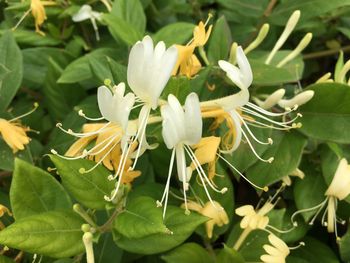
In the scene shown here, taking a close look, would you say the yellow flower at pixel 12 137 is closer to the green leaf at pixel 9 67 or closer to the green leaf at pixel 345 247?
the green leaf at pixel 9 67

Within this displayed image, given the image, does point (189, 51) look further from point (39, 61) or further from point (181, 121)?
point (39, 61)

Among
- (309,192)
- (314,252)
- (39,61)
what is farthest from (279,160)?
(39,61)

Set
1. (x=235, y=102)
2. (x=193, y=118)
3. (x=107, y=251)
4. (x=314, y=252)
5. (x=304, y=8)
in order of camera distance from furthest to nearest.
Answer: (x=304, y=8) → (x=314, y=252) → (x=107, y=251) → (x=235, y=102) → (x=193, y=118)

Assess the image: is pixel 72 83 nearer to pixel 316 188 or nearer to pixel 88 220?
pixel 88 220

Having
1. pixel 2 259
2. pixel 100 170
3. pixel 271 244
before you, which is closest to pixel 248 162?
pixel 271 244

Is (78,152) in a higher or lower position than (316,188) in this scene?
higher

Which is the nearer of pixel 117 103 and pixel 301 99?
pixel 117 103

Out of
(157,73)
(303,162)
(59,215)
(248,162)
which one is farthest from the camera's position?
(303,162)
